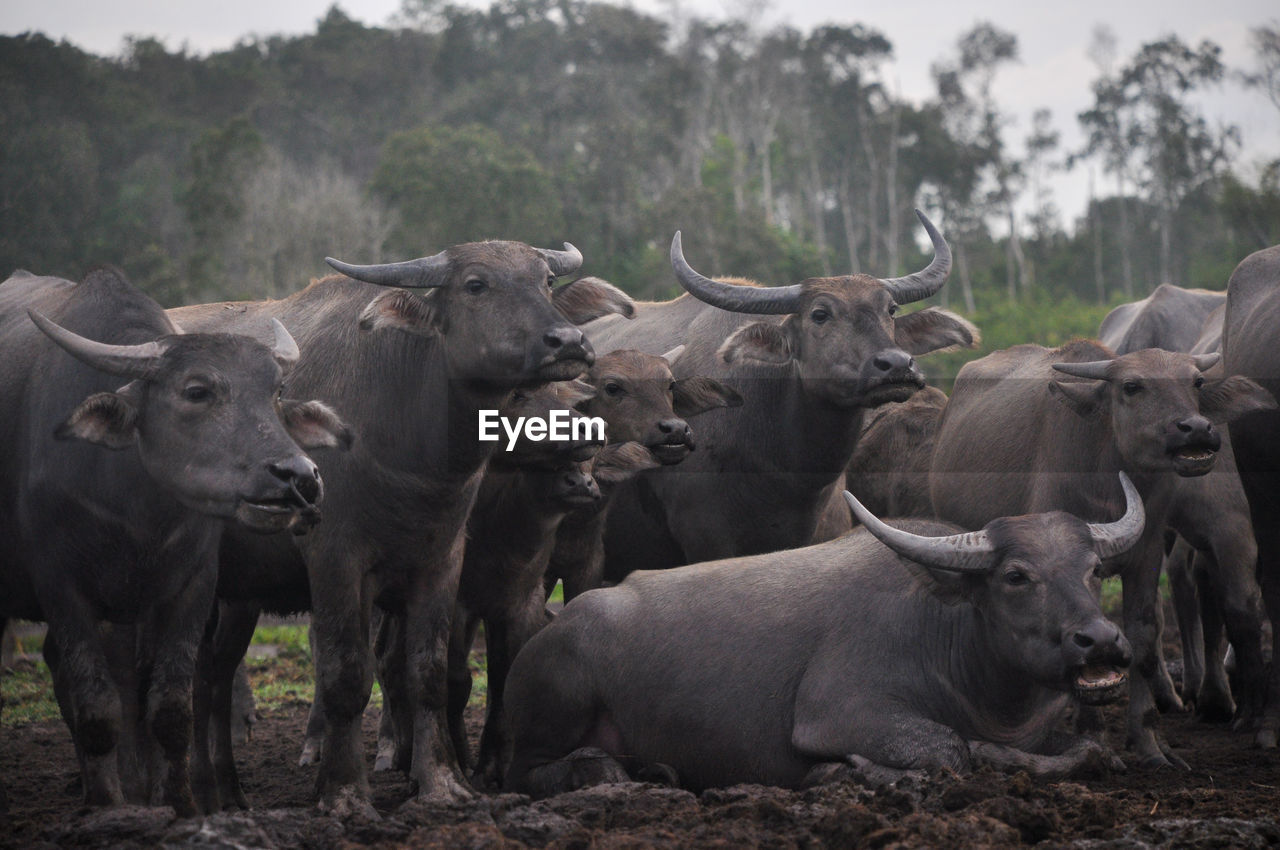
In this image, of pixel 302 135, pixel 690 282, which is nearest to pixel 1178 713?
pixel 690 282

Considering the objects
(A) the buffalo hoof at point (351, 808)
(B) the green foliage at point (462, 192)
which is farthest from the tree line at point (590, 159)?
(A) the buffalo hoof at point (351, 808)

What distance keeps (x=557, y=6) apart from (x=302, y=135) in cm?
1190

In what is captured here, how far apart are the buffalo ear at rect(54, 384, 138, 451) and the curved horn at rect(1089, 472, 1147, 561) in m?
3.88

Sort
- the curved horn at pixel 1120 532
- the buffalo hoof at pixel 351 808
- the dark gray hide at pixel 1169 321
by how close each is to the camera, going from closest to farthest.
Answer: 1. the buffalo hoof at pixel 351 808
2. the curved horn at pixel 1120 532
3. the dark gray hide at pixel 1169 321

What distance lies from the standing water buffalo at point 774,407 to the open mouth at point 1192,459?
4.39 feet

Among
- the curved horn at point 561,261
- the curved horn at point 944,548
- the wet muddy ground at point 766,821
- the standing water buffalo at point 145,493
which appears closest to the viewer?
the wet muddy ground at point 766,821

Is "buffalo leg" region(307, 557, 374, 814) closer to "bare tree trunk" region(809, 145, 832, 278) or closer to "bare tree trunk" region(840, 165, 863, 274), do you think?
"bare tree trunk" region(809, 145, 832, 278)

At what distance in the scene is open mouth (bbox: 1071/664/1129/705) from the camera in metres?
5.31

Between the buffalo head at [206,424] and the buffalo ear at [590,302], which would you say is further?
the buffalo ear at [590,302]

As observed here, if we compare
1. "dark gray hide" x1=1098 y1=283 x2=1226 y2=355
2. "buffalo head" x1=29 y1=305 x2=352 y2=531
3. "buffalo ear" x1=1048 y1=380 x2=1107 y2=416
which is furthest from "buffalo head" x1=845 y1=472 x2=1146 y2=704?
"dark gray hide" x1=1098 y1=283 x2=1226 y2=355

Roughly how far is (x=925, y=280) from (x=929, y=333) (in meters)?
0.30

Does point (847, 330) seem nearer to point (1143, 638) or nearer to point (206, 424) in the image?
point (1143, 638)

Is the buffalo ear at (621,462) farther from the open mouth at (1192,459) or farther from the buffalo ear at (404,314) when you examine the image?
the open mouth at (1192,459)

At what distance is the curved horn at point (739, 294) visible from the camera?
775 centimetres
